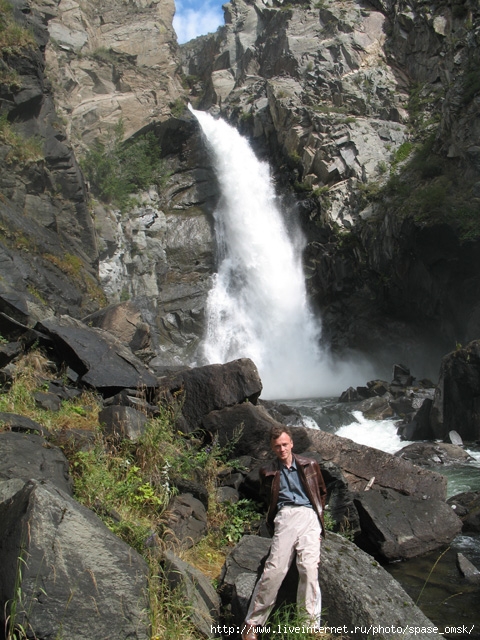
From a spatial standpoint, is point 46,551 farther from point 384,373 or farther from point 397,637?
point 384,373

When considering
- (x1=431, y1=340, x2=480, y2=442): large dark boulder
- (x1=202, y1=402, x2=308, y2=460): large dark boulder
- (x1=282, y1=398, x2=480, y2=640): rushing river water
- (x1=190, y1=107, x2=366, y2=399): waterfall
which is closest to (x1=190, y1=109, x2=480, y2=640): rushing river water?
(x1=190, y1=107, x2=366, y2=399): waterfall

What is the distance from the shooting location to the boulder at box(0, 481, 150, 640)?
9.25 feet

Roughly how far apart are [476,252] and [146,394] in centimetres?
1675

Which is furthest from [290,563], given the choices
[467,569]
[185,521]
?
[467,569]

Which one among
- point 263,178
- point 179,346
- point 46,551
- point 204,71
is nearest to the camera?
point 46,551

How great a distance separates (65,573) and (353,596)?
1.96 metres

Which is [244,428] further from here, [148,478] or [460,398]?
[460,398]

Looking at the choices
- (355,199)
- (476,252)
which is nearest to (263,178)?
(355,199)

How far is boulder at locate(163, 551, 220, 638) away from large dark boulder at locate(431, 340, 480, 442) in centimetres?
1203

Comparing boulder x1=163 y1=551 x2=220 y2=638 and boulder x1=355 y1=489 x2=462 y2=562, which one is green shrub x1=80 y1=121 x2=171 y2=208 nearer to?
boulder x1=355 y1=489 x2=462 y2=562

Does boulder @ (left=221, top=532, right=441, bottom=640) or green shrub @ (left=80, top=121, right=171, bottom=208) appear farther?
green shrub @ (left=80, top=121, right=171, bottom=208)

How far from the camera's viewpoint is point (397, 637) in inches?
131

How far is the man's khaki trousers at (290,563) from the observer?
10.9 ft

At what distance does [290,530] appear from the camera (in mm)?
3531
